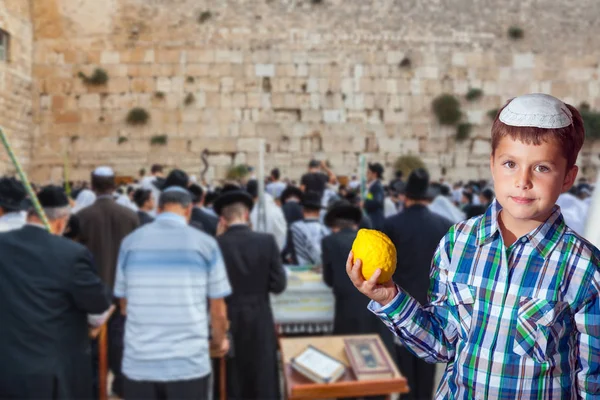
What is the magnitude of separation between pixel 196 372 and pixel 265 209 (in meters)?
2.29

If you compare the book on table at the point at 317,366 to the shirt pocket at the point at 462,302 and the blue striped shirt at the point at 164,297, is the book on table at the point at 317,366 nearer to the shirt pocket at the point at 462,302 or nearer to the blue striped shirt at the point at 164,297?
the blue striped shirt at the point at 164,297

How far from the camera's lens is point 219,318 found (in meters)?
3.03

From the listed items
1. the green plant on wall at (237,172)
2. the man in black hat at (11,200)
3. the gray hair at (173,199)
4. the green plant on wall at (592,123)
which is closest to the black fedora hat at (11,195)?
the man in black hat at (11,200)

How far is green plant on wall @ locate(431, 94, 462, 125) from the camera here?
15.9m

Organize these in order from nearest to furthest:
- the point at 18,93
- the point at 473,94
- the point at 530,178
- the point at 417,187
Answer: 1. the point at 530,178
2. the point at 417,187
3. the point at 18,93
4. the point at 473,94

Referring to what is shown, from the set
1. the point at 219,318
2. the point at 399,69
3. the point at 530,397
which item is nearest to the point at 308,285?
the point at 219,318

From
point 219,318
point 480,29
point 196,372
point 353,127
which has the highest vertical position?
point 480,29

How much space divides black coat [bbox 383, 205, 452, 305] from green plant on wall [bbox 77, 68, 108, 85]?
46.4ft

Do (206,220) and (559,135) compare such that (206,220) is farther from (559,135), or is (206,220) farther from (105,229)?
(559,135)

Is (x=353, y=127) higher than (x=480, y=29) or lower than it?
lower

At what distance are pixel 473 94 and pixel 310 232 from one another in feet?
43.9

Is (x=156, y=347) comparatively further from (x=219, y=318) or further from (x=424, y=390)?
(x=424, y=390)

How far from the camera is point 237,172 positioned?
15203 mm

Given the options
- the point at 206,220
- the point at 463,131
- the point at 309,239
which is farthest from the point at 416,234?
the point at 463,131
